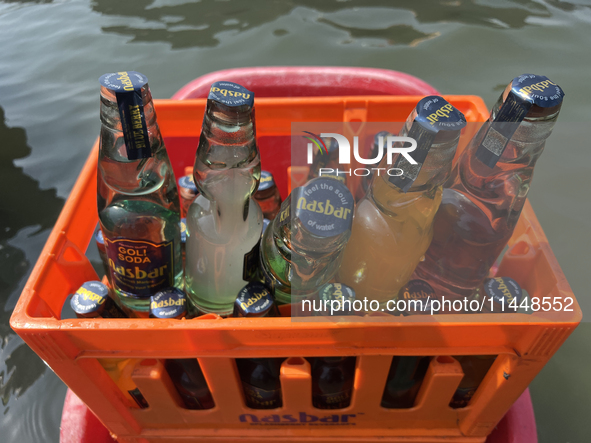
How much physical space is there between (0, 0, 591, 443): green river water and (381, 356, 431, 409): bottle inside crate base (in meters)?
0.70

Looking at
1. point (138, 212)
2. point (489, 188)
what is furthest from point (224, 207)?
point (489, 188)

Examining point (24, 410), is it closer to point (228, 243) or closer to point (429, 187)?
point (228, 243)

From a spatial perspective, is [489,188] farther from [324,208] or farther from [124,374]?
[124,374]

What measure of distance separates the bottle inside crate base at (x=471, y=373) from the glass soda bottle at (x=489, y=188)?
9cm

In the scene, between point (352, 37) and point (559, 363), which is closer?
point (559, 363)

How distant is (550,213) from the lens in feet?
4.21

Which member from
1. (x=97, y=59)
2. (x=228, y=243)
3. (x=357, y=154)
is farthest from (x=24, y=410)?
(x=97, y=59)

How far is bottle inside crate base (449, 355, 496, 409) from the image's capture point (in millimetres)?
601

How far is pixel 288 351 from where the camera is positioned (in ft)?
1.59

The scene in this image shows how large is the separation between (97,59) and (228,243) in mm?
1562

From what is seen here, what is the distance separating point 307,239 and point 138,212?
0.28 m

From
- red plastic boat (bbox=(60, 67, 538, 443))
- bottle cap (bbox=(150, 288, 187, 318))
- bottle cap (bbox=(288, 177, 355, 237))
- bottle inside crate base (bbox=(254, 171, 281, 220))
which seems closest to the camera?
bottle cap (bbox=(288, 177, 355, 237))

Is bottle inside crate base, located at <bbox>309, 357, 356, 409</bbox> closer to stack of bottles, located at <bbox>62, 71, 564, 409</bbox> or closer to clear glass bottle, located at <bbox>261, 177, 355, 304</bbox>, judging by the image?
stack of bottles, located at <bbox>62, 71, 564, 409</bbox>


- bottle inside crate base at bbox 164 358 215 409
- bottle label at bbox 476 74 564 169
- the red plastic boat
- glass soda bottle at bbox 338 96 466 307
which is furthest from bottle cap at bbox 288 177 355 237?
the red plastic boat
